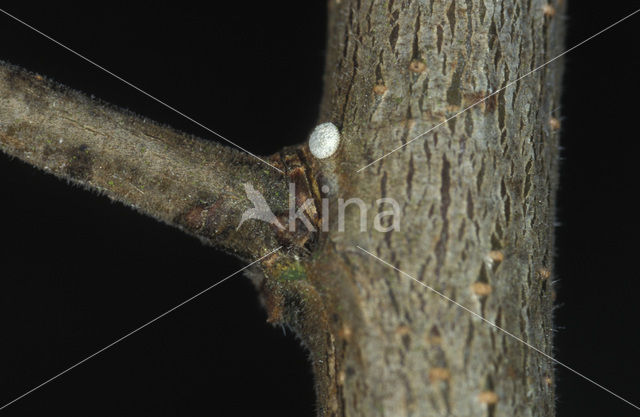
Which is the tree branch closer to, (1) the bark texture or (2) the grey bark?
(2) the grey bark

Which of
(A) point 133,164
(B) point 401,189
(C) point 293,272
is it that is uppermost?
(A) point 133,164

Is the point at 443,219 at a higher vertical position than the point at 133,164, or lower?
lower

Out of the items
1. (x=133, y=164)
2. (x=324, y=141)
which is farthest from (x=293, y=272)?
(x=133, y=164)

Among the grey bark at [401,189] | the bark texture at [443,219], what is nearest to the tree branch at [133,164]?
the grey bark at [401,189]

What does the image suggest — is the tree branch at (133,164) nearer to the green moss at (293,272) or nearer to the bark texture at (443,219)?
the green moss at (293,272)

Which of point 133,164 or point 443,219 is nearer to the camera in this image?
point 443,219

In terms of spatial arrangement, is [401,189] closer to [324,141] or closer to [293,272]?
[324,141]

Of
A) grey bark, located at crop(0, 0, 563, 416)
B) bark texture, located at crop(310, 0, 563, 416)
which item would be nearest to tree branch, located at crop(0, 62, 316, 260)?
grey bark, located at crop(0, 0, 563, 416)

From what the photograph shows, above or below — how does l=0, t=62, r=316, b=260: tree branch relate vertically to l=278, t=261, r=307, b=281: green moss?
above
